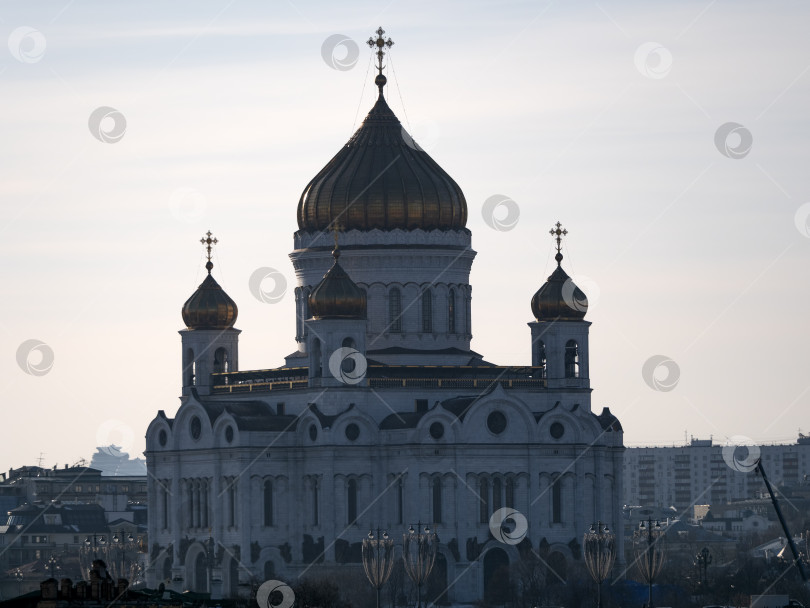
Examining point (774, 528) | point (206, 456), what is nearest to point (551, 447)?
point (206, 456)

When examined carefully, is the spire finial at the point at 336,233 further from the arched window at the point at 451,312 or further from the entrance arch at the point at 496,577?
the entrance arch at the point at 496,577

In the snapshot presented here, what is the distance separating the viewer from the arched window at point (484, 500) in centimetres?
12112

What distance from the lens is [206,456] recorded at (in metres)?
124

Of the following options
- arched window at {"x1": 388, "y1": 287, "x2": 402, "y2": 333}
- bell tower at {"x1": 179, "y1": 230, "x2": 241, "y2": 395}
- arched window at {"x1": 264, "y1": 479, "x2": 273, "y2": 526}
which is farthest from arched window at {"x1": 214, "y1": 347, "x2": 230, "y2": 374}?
arched window at {"x1": 264, "y1": 479, "x2": 273, "y2": 526}

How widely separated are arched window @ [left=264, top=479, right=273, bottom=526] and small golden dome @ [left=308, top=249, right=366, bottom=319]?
6.83 metres

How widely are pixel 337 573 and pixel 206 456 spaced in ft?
29.3

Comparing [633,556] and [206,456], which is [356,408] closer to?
[206,456]

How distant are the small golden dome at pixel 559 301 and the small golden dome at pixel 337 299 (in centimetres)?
808

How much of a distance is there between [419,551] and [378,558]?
3580mm

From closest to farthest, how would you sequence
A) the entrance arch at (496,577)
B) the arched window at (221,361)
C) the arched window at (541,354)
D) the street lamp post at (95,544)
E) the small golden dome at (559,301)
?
the entrance arch at (496,577) < the small golden dome at (559,301) < the arched window at (541,354) < the arched window at (221,361) < the street lamp post at (95,544)

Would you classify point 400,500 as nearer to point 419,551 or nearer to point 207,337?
point 419,551

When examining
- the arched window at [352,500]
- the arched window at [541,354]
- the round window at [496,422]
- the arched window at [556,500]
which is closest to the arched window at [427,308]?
the arched window at [541,354]

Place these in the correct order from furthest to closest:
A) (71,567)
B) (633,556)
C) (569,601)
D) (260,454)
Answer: (71,567) < (633,556) < (260,454) < (569,601)

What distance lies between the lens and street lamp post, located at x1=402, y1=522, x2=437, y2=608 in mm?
116188
